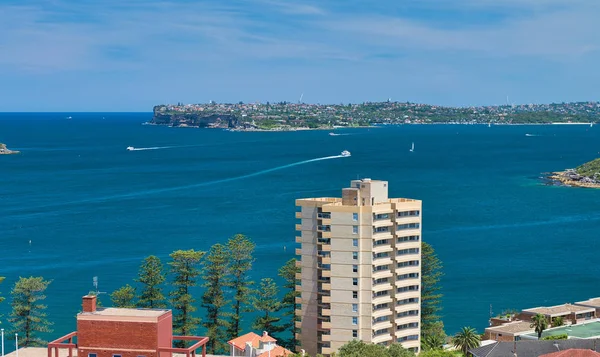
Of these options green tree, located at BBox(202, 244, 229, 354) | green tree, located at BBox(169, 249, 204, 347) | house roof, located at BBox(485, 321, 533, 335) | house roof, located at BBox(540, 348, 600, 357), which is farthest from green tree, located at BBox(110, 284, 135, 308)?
house roof, located at BBox(540, 348, 600, 357)

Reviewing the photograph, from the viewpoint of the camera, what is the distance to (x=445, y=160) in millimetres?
154875

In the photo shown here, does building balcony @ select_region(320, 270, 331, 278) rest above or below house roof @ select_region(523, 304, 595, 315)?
above

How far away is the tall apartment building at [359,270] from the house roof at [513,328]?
16.3 feet

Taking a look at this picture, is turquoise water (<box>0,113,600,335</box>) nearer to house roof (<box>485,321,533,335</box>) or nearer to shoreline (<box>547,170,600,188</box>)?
shoreline (<box>547,170,600,188</box>)

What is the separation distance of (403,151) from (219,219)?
100243 millimetres

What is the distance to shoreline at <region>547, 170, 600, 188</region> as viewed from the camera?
380 feet

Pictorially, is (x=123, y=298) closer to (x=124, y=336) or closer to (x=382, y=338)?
(x=382, y=338)

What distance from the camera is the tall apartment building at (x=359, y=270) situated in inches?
1416

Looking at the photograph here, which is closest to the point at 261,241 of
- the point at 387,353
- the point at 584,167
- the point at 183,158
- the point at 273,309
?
the point at 273,309

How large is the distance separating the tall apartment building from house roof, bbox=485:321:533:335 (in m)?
4.96

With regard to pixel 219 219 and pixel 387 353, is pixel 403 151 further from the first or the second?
pixel 387 353

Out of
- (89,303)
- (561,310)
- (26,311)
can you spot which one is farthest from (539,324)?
(26,311)

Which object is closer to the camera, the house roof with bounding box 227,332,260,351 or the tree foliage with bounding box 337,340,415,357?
the tree foliage with bounding box 337,340,415,357

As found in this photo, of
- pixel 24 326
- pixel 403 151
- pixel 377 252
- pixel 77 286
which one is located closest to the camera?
pixel 377 252
